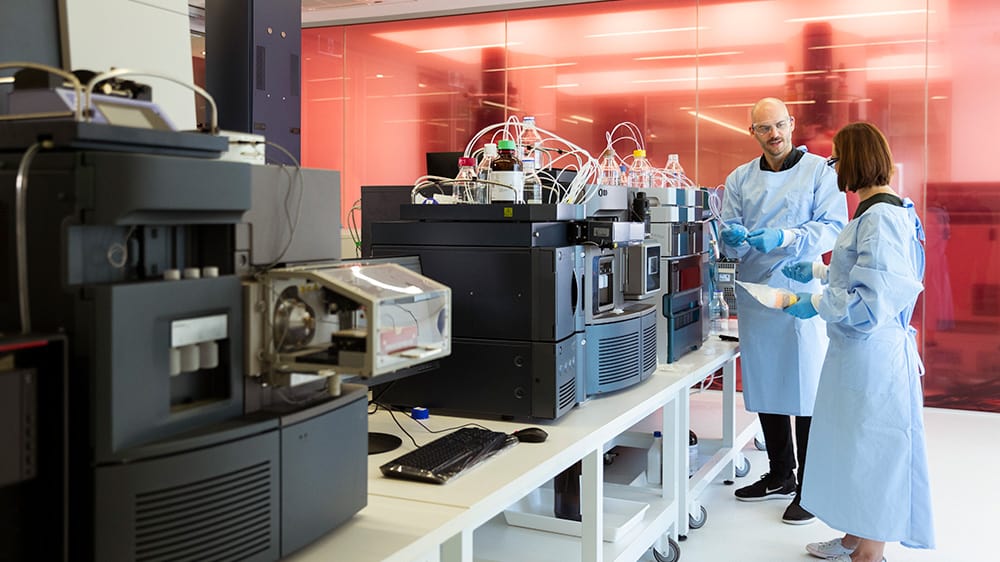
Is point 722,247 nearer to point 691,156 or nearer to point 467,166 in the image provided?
point 467,166

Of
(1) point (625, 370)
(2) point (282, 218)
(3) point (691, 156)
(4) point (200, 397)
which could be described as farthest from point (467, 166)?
(3) point (691, 156)

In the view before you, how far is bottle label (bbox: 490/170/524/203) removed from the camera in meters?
2.14

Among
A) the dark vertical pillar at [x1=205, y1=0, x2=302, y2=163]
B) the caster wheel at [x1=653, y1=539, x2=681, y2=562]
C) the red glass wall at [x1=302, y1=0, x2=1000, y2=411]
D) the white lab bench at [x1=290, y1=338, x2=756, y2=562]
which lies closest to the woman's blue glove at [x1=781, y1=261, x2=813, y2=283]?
the white lab bench at [x1=290, y1=338, x2=756, y2=562]

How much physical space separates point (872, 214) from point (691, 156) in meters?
3.44

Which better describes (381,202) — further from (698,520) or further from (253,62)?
(698,520)

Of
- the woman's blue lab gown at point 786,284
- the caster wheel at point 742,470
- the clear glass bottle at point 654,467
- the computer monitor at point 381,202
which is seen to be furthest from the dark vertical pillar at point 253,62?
the caster wheel at point 742,470

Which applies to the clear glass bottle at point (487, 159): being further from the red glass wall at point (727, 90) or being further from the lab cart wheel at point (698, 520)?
the red glass wall at point (727, 90)

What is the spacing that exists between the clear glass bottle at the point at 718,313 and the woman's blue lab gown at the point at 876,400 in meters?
1.16

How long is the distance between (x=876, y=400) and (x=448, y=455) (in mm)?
1436

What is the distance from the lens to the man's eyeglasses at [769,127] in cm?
334

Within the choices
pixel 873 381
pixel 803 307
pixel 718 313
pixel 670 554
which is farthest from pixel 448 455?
pixel 718 313

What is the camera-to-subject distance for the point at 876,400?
2.49 meters

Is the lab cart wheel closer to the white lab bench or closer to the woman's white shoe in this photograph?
the white lab bench

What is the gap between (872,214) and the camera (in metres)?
2.40
